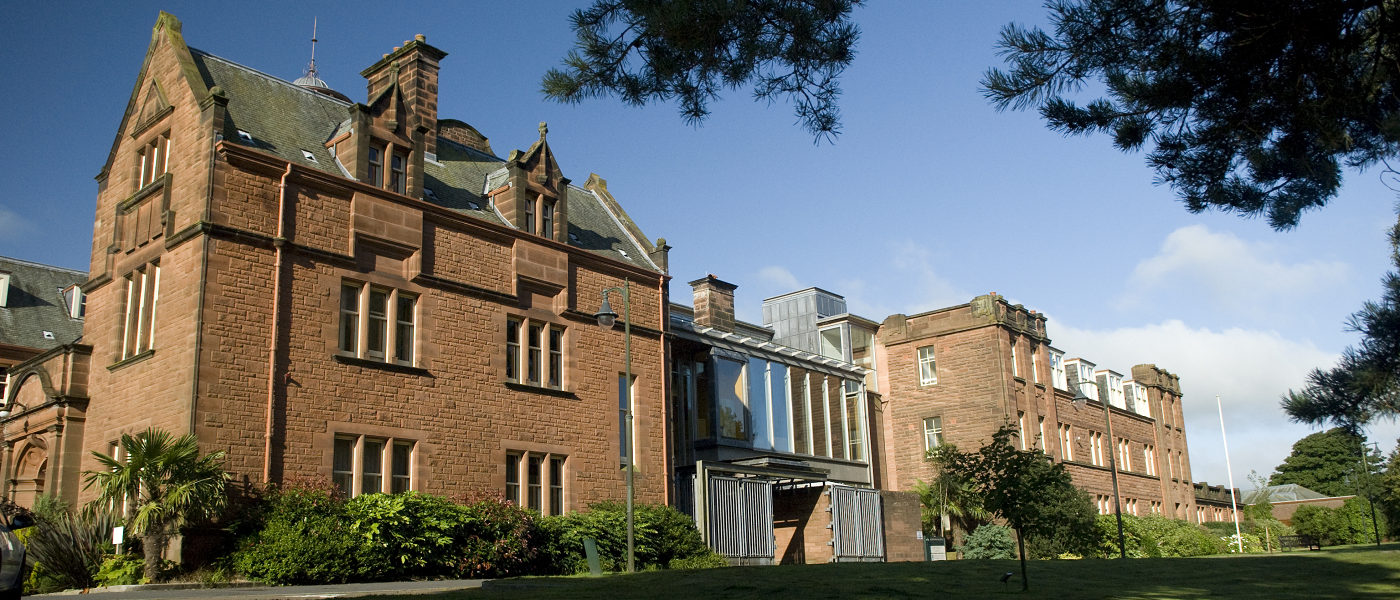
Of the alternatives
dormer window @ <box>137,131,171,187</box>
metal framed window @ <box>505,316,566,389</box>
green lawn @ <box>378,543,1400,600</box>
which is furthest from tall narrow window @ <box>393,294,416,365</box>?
green lawn @ <box>378,543,1400,600</box>

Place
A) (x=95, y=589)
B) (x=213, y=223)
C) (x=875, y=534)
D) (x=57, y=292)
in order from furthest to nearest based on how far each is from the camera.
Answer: (x=57, y=292)
(x=875, y=534)
(x=213, y=223)
(x=95, y=589)

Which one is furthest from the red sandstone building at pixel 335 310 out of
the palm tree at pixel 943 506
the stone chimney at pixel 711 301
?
the palm tree at pixel 943 506

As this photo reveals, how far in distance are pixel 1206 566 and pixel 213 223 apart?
68.4 feet

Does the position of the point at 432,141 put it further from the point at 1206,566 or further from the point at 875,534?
the point at 1206,566

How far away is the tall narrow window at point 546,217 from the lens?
2739 cm

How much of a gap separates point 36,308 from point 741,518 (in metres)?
27.6

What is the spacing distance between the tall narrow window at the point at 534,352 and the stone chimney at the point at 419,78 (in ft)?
17.8

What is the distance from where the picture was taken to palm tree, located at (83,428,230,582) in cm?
1783

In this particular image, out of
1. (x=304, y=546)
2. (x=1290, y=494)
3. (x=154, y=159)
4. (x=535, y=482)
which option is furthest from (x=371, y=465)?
(x=1290, y=494)

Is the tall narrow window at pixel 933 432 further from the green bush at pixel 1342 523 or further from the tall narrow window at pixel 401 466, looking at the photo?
the green bush at pixel 1342 523

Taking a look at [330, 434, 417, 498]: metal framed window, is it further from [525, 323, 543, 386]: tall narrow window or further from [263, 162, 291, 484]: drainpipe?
[525, 323, 543, 386]: tall narrow window

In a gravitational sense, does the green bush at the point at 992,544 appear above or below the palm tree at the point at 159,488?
below

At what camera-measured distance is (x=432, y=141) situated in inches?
1088

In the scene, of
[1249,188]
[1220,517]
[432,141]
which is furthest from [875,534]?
[1220,517]
